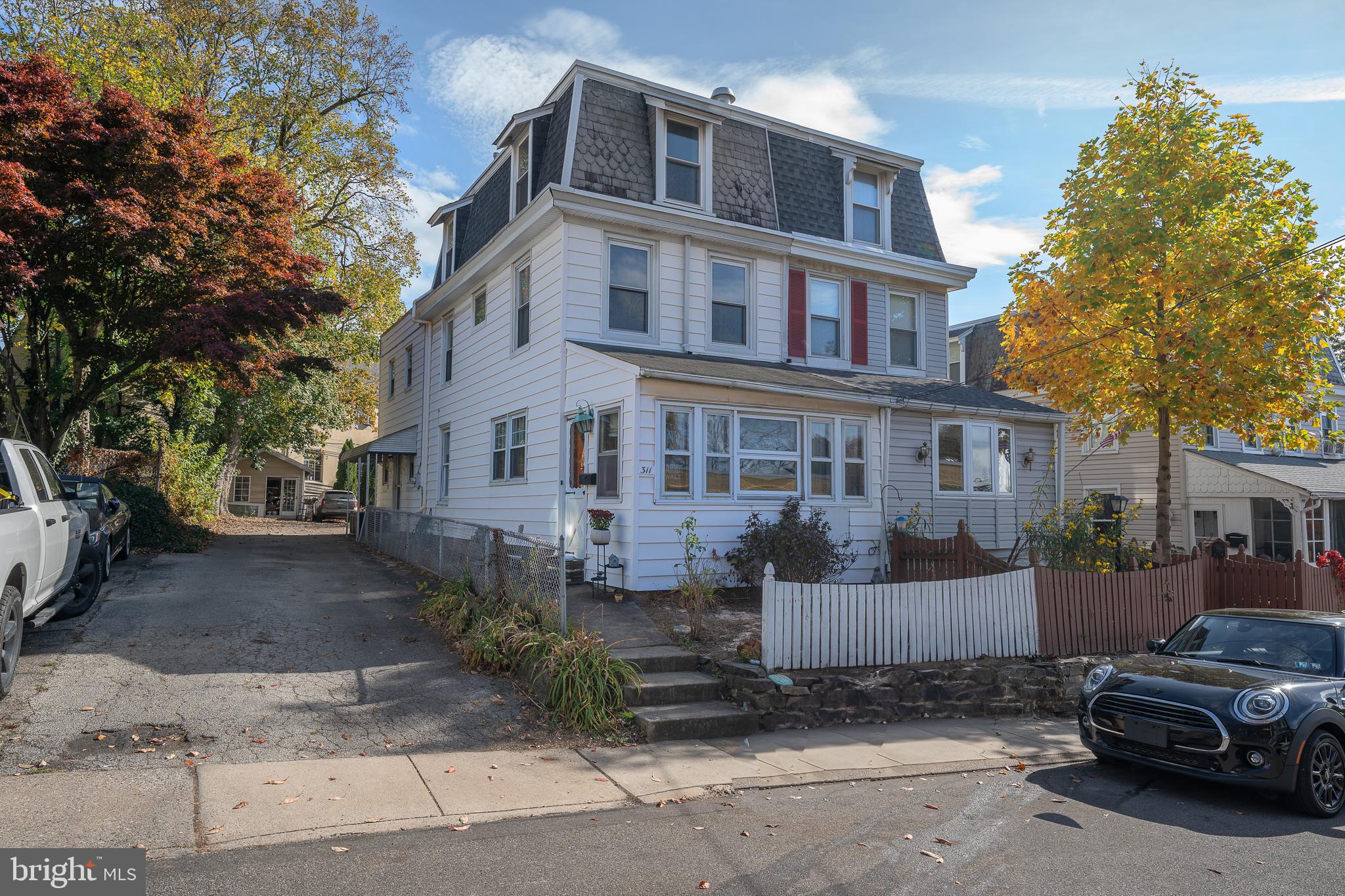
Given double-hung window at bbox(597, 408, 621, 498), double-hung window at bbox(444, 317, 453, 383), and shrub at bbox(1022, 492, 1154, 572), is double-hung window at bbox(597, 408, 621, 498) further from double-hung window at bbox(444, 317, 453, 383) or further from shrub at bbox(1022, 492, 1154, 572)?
double-hung window at bbox(444, 317, 453, 383)

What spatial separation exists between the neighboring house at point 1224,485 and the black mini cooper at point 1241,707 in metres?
15.4

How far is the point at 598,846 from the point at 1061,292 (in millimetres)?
12267

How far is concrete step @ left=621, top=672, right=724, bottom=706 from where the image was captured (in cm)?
775

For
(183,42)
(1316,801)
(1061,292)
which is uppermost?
(183,42)

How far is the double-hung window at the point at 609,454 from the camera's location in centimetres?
1206

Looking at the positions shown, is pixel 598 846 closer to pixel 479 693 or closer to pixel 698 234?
pixel 479 693

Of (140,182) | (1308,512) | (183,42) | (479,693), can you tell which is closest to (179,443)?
(140,182)

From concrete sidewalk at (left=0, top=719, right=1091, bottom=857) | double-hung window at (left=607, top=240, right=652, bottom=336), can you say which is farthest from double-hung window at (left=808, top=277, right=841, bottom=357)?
concrete sidewalk at (left=0, top=719, right=1091, bottom=857)

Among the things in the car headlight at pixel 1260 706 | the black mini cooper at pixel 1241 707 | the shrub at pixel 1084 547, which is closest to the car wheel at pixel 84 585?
the black mini cooper at pixel 1241 707

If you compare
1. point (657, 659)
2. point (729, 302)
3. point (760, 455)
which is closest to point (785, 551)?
point (760, 455)

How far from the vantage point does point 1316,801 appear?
596 cm

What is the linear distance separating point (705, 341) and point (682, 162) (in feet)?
10.8

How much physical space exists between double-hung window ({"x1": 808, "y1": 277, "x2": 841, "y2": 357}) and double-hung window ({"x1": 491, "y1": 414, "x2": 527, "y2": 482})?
5.80m

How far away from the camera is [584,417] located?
12898 millimetres
